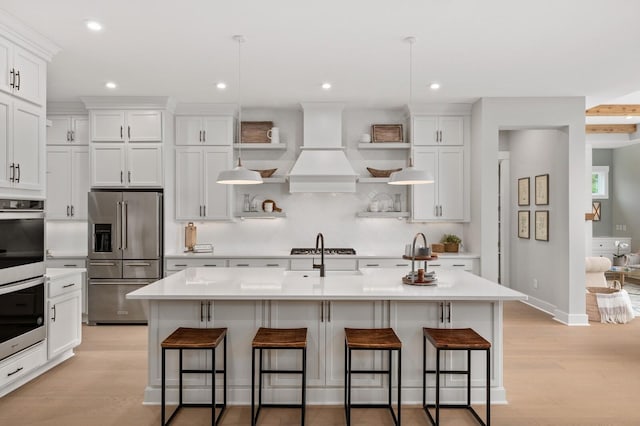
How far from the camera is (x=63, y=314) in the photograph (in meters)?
3.97

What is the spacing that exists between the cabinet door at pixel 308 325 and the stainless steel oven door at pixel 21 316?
75.8 inches

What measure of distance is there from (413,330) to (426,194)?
2.89 m

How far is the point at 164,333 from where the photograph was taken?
3137 millimetres

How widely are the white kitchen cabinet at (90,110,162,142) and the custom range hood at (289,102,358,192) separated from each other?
181 cm

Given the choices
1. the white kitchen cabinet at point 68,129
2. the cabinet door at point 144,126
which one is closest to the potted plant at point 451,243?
the cabinet door at point 144,126

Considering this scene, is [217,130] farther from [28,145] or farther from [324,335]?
[324,335]

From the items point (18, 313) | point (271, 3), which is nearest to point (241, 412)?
point (18, 313)

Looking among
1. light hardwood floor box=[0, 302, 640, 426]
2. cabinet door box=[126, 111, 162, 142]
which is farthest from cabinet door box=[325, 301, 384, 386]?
cabinet door box=[126, 111, 162, 142]

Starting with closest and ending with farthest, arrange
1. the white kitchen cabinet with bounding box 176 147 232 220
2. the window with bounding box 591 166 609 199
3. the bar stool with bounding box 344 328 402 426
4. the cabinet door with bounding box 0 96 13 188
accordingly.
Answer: the bar stool with bounding box 344 328 402 426
the cabinet door with bounding box 0 96 13 188
the white kitchen cabinet with bounding box 176 147 232 220
the window with bounding box 591 166 609 199

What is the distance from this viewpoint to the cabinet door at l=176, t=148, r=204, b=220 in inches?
224

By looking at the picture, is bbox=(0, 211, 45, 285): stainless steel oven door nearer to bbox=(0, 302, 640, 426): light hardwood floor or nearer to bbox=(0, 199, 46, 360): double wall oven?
bbox=(0, 199, 46, 360): double wall oven

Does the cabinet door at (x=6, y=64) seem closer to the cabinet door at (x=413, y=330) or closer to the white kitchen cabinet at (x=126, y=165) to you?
the white kitchen cabinet at (x=126, y=165)

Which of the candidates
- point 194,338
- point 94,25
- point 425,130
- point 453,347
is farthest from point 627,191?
point 94,25

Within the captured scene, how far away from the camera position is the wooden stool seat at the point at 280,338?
2713 mm
